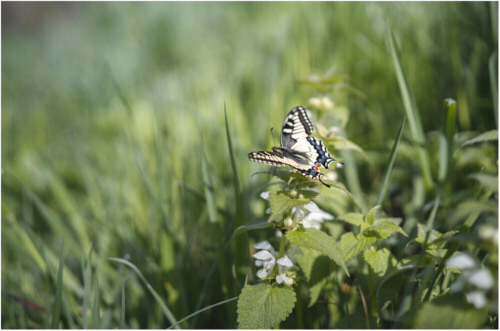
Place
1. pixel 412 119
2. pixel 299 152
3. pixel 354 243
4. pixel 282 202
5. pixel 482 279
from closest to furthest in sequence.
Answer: pixel 482 279
pixel 282 202
pixel 354 243
pixel 299 152
pixel 412 119

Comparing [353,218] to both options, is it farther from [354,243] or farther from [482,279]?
[482,279]

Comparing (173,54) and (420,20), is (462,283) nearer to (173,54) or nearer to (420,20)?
(420,20)

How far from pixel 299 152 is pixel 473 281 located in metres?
0.47

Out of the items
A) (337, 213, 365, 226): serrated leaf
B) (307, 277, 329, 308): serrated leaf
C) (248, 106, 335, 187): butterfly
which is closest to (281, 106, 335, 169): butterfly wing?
(248, 106, 335, 187): butterfly

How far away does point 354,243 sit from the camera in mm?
741

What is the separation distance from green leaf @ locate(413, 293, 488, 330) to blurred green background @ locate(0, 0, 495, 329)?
1.19 feet

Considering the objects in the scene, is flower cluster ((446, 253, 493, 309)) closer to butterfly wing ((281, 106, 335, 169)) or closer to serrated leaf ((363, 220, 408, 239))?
serrated leaf ((363, 220, 408, 239))

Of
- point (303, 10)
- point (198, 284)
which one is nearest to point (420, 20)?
point (303, 10)

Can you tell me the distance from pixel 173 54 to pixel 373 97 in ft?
6.39

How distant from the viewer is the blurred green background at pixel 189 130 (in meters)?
1.08

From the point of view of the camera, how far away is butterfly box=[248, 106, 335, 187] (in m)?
0.69

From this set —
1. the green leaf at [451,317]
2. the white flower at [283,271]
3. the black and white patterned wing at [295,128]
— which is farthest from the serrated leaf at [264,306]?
the black and white patterned wing at [295,128]

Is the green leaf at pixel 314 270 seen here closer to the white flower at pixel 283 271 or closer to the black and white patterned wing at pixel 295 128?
the white flower at pixel 283 271

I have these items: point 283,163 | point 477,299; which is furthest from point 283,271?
point 477,299
